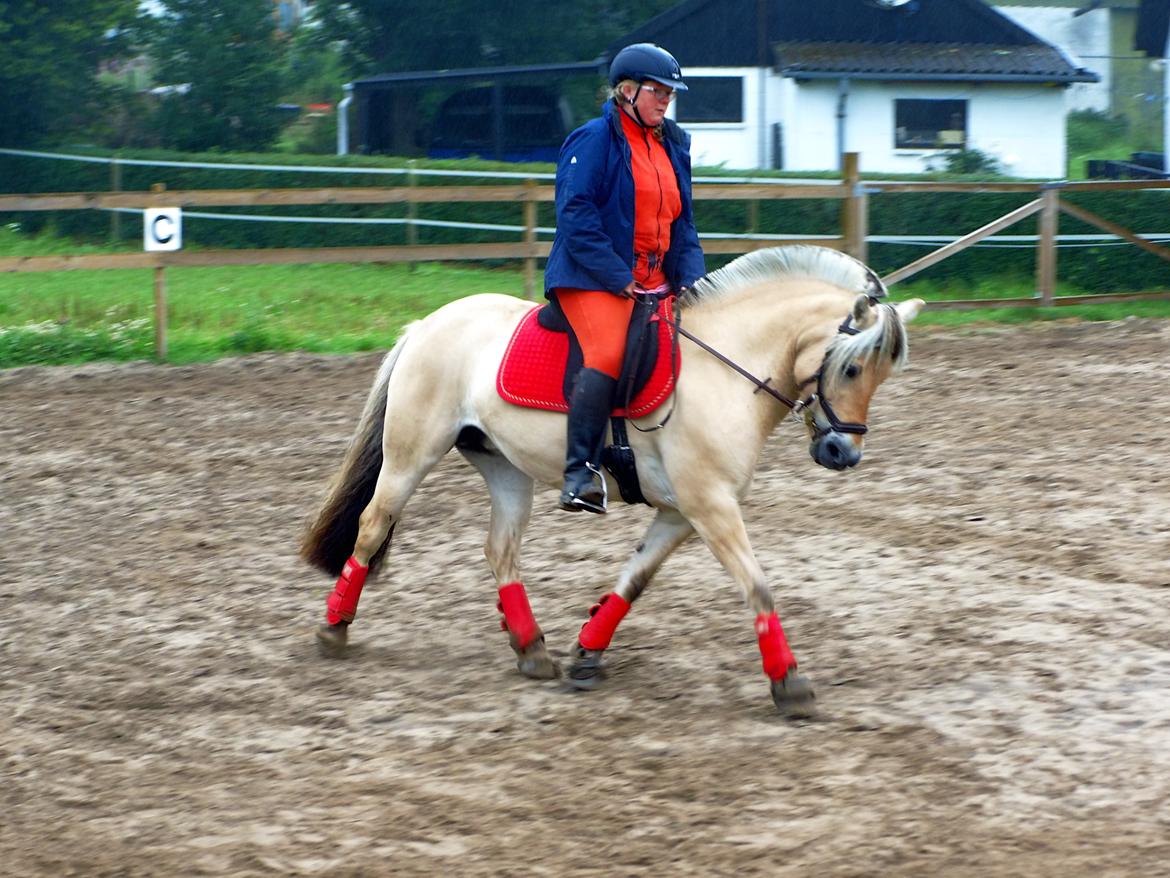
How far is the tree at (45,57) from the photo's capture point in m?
26.1

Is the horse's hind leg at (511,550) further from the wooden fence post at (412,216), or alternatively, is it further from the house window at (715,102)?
the house window at (715,102)

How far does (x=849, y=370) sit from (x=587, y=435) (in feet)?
2.89

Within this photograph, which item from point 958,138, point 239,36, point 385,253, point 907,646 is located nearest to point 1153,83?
point 958,138

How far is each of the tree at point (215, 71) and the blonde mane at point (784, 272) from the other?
25.5 m

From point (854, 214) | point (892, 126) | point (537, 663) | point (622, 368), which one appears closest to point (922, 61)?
point (892, 126)

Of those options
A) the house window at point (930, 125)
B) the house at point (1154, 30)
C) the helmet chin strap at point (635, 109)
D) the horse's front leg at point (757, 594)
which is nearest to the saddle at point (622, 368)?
the horse's front leg at point (757, 594)

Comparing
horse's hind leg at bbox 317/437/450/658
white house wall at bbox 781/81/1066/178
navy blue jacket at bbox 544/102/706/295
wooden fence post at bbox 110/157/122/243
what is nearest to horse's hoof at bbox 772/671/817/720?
navy blue jacket at bbox 544/102/706/295

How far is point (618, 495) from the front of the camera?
5066mm

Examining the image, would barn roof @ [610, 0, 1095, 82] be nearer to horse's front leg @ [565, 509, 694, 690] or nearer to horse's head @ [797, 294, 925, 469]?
horse's front leg @ [565, 509, 694, 690]

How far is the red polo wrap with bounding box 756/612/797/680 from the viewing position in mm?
4582

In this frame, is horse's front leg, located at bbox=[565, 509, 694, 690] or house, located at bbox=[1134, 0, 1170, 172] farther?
house, located at bbox=[1134, 0, 1170, 172]

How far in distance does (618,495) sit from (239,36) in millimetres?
26160

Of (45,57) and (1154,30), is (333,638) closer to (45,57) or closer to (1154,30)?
(45,57)

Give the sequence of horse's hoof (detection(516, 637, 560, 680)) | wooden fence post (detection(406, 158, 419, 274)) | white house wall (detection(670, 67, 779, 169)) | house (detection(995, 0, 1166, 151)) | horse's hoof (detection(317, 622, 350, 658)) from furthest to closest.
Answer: house (detection(995, 0, 1166, 151)) < white house wall (detection(670, 67, 779, 169)) < wooden fence post (detection(406, 158, 419, 274)) < horse's hoof (detection(317, 622, 350, 658)) < horse's hoof (detection(516, 637, 560, 680))
